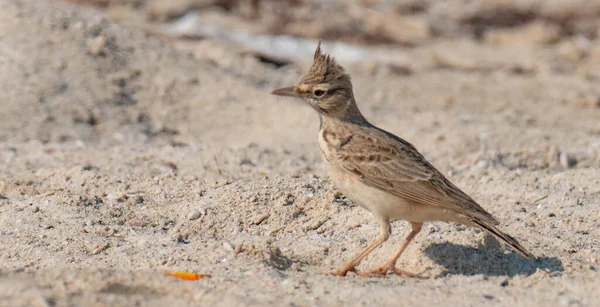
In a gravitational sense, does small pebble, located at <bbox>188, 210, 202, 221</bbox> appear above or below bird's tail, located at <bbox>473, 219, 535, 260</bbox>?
below

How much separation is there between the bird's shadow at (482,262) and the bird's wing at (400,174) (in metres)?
0.37

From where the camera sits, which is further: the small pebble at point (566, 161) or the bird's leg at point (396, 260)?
the small pebble at point (566, 161)

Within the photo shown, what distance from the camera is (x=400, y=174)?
203 inches

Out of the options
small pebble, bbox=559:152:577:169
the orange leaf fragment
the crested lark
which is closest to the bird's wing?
the crested lark

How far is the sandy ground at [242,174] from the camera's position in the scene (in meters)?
4.56

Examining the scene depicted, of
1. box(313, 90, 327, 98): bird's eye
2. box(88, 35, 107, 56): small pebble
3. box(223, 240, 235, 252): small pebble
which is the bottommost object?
box(223, 240, 235, 252): small pebble

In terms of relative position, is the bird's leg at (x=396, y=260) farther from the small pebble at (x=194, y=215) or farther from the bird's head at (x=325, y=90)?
the small pebble at (x=194, y=215)

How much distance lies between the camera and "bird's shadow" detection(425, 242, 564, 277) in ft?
16.9

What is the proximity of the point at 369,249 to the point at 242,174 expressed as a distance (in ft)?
7.39

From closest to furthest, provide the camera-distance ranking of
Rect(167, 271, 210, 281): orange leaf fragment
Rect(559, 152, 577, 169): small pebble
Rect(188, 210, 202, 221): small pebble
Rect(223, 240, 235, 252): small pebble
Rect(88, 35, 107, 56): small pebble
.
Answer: Rect(167, 271, 210, 281): orange leaf fragment
Rect(223, 240, 235, 252): small pebble
Rect(188, 210, 202, 221): small pebble
Rect(559, 152, 577, 169): small pebble
Rect(88, 35, 107, 56): small pebble

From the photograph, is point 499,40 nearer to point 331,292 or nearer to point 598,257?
point 598,257

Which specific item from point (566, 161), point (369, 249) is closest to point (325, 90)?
point (369, 249)

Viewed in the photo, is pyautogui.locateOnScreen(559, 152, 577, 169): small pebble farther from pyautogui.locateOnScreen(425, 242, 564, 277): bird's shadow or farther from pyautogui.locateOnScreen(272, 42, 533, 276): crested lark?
pyautogui.locateOnScreen(272, 42, 533, 276): crested lark

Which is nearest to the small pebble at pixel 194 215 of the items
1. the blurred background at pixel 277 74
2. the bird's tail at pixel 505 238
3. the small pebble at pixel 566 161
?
the bird's tail at pixel 505 238
